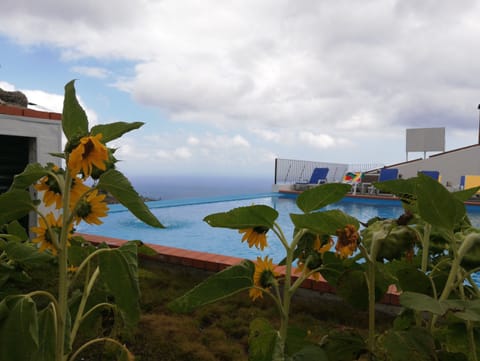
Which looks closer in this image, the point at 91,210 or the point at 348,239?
the point at 348,239

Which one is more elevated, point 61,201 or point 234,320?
point 61,201

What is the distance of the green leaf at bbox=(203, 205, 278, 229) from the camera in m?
0.82

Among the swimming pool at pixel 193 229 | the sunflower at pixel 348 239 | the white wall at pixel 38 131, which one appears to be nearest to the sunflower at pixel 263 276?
the sunflower at pixel 348 239

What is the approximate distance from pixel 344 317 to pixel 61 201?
6.74 ft

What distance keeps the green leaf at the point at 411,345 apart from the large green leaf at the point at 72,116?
79 centimetres

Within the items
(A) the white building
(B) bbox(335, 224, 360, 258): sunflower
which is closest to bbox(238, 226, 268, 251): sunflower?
(B) bbox(335, 224, 360, 258): sunflower

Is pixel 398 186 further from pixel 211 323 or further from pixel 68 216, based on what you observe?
pixel 211 323

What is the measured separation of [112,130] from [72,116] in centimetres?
9

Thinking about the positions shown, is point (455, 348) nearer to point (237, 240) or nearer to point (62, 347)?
point (62, 347)

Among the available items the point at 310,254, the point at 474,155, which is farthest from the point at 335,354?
the point at 474,155

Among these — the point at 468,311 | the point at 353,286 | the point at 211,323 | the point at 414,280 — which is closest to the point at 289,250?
the point at 353,286

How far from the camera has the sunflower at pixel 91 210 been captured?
892 mm

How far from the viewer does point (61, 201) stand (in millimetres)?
856

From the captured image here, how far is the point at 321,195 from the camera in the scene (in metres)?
0.86
